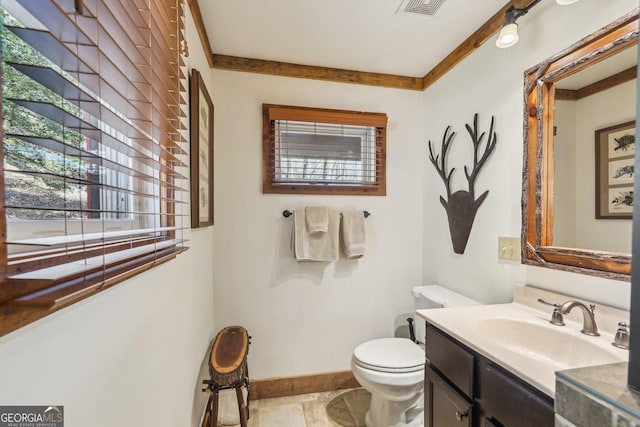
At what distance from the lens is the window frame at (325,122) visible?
6.62 ft

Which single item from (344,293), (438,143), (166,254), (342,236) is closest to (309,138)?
(342,236)

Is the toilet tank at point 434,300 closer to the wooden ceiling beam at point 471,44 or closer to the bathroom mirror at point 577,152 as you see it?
the bathroom mirror at point 577,152

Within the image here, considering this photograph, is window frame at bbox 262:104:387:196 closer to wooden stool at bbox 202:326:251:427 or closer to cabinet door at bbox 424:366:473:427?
wooden stool at bbox 202:326:251:427

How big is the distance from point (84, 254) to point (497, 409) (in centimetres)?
123

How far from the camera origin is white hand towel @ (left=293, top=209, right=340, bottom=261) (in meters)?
1.97

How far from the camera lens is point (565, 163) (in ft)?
4.08

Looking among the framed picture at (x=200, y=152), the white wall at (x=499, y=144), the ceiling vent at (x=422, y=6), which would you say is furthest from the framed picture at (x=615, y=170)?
the framed picture at (x=200, y=152)

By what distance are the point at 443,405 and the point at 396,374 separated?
0.37 metres

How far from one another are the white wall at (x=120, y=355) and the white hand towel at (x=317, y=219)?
2.55 ft

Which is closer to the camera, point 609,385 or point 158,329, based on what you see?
point 609,385

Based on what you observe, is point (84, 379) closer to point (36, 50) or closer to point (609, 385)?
point (36, 50)

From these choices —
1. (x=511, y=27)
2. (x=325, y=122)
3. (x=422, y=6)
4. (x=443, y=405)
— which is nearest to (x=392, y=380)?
(x=443, y=405)

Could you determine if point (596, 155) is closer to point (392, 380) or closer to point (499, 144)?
point (499, 144)

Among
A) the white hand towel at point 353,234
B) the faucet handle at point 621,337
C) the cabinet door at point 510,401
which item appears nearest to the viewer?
the cabinet door at point 510,401
